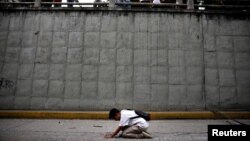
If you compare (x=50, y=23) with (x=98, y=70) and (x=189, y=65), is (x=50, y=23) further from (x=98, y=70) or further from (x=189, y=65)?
(x=189, y=65)

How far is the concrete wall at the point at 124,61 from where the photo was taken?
9.48m

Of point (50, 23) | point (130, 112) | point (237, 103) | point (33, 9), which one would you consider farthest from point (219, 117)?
point (33, 9)

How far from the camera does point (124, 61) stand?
977cm

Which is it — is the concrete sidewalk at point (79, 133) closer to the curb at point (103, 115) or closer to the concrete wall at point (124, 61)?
the curb at point (103, 115)

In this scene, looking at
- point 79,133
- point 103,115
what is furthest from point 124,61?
point 79,133

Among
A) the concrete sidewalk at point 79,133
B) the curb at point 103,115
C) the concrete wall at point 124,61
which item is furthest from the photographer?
the concrete wall at point 124,61

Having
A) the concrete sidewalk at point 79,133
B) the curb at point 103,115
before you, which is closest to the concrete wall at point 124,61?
the curb at point 103,115

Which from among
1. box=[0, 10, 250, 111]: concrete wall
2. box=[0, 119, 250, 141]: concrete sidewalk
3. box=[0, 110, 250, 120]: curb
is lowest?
box=[0, 119, 250, 141]: concrete sidewalk

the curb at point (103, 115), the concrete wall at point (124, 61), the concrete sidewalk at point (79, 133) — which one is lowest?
the concrete sidewalk at point (79, 133)

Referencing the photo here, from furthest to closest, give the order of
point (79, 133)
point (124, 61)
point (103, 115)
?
1. point (124, 61)
2. point (103, 115)
3. point (79, 133)

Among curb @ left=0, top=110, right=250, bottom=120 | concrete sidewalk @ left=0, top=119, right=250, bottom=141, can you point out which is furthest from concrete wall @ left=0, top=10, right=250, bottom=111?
concrete sidewalk @ left=0, top=119, right=250, bottom=141

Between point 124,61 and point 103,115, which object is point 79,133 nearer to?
point 103,115

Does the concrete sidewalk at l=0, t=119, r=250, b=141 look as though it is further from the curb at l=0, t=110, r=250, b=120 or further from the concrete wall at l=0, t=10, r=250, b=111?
the concrete wall at l=0, t=10, r=250, b=111

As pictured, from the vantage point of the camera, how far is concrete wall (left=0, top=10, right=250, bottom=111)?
31.1ft
